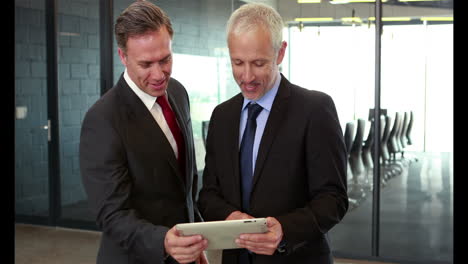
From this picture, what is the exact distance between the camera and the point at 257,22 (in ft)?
5.60

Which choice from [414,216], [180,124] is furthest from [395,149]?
[180,124]

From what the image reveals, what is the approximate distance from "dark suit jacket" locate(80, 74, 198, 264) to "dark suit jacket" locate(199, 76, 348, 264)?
16cm

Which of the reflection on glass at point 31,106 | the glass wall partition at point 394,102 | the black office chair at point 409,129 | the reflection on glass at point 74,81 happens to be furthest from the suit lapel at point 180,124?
the reflection on glass at point 31,106

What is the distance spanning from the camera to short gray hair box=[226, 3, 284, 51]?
5.60 feet

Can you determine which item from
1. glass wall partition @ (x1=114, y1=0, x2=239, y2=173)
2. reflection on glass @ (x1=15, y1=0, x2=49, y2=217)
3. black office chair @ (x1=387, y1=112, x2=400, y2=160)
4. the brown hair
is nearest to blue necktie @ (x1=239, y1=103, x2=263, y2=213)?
the brown hair

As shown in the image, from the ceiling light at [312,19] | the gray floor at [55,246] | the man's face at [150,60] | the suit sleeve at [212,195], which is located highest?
the ceiling light at [312,19]

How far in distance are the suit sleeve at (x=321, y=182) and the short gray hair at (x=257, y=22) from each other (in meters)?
0.24

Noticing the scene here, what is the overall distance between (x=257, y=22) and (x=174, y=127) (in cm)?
43

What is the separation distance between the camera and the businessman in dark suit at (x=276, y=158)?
170 centimetres

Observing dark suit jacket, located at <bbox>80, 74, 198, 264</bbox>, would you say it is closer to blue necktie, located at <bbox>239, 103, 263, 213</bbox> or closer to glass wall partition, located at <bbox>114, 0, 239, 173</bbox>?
blue necktie, located at <bbox>239, 103, 263, 213</bbox>

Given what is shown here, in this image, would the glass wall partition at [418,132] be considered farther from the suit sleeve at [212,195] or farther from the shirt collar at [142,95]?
the shirt collar at [142,95]

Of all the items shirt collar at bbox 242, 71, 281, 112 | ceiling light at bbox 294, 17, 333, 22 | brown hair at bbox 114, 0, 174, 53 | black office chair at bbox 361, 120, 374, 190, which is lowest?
black office chair at bbox 361, 120, 374, 190

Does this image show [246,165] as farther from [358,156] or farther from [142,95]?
[358,156]
